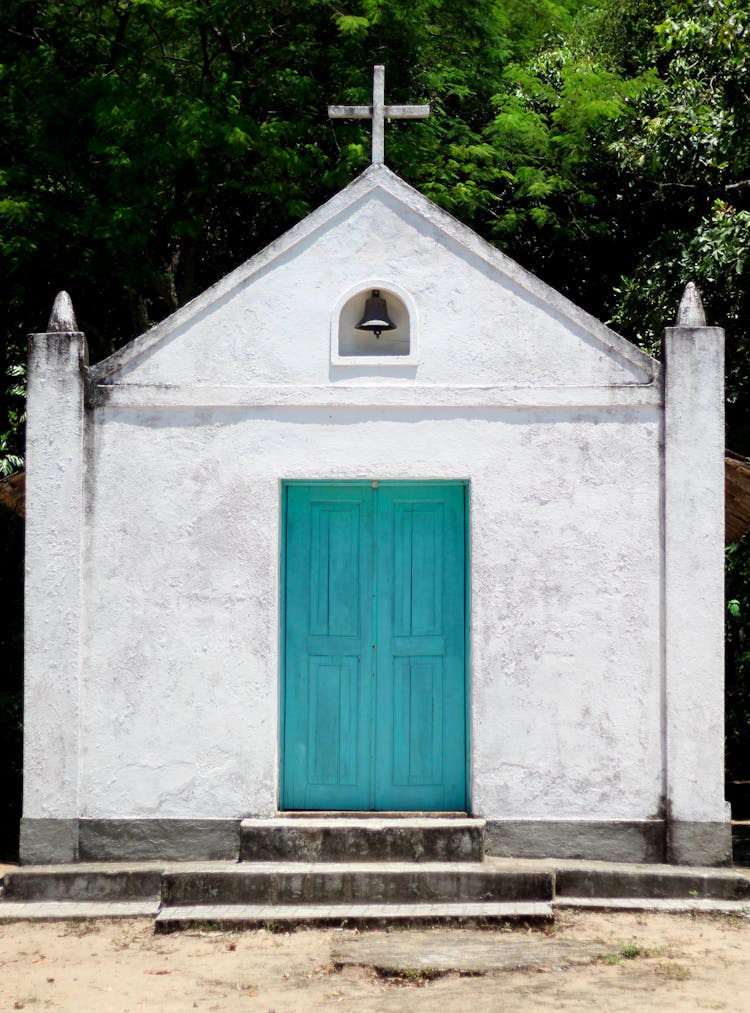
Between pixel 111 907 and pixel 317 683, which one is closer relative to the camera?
pixel 111 907

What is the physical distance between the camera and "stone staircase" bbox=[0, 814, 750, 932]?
7203mm

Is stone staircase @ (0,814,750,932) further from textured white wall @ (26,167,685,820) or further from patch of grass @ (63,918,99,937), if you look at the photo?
textured white wall @ (26,167,685,820)

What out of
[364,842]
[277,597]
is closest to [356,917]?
[364,842]

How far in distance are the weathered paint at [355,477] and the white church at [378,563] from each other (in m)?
0.02

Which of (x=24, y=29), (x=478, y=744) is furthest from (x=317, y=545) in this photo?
(x=24, y=29)

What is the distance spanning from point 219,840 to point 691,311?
452cm

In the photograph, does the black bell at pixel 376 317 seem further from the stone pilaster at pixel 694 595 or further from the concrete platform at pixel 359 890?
the concrete platform at pixel 359 890

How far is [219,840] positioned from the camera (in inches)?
304

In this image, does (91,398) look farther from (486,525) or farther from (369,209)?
(486,525)

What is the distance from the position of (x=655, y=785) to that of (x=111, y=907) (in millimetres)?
3450

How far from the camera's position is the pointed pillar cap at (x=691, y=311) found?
25.8ft

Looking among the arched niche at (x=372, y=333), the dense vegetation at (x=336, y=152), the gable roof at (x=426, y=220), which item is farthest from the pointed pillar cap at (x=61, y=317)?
the dense vegetation at (x=336, y=152)

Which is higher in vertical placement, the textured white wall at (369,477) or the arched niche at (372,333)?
the arched niche at (372,333)

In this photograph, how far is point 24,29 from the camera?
13773 mm
